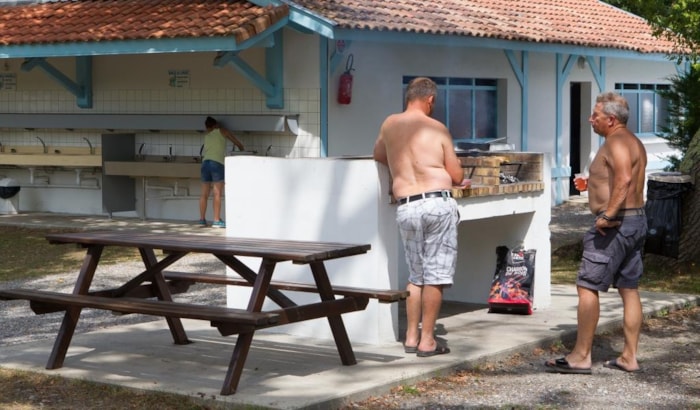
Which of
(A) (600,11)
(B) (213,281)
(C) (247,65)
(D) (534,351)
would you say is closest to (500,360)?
(D) (534,351)

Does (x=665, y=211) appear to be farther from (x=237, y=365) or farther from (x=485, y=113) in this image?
(x=485, y=113)

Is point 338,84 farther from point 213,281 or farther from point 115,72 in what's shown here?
point 213,281

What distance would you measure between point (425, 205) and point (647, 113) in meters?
18.8

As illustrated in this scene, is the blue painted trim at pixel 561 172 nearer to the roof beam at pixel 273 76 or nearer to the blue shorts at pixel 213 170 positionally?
the roof beam at pixel 273 76

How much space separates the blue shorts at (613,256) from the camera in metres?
7.52

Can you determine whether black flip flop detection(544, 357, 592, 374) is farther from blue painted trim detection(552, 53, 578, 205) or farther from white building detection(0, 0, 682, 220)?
blue painted trim detection(552, 53, 578, 205)

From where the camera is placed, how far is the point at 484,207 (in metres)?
8.94

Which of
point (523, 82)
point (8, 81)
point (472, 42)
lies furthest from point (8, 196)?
point (523, 82)

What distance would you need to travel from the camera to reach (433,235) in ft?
25.5

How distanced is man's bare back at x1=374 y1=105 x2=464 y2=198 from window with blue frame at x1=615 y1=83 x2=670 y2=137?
1727 centimetres

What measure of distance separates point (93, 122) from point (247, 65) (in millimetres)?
3522

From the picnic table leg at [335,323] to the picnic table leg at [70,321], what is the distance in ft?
4.56

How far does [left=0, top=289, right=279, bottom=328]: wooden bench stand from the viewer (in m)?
6.59

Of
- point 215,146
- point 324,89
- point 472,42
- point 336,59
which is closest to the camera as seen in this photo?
point 324,89
